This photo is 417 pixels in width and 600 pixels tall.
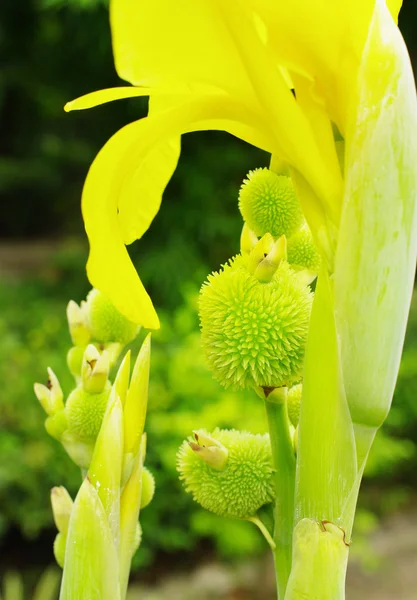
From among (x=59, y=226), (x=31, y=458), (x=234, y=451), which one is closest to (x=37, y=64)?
(x=59, y=226)

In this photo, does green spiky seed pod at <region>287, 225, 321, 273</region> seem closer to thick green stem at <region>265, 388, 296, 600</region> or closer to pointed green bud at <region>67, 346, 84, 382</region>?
thick green stem at <region>265, 388, 296, 600</region>

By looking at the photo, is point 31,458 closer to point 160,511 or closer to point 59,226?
point 160,511

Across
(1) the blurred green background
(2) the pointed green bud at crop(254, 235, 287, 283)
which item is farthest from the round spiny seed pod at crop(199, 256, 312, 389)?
(1) the blurred green background

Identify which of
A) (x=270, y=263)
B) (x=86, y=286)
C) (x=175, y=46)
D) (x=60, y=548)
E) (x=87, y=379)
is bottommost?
(x=86, y=286)

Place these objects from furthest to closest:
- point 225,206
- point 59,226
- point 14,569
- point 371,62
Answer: point 59,226 < point 225,206 < point 14,569 < point 371,62

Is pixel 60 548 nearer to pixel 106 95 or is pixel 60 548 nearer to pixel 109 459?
pixel 109 459

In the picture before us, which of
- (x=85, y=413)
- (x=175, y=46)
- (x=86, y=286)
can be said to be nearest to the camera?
(x=175, y=46)

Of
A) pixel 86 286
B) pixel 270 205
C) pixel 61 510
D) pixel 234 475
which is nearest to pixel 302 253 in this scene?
pixel 270 205
